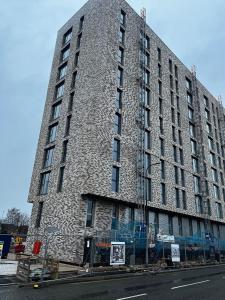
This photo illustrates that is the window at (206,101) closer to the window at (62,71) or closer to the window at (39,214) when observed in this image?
the window at (62,71)

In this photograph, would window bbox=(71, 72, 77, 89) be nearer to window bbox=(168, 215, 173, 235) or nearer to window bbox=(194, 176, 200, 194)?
window bbox=(168, 215, 173, 235)

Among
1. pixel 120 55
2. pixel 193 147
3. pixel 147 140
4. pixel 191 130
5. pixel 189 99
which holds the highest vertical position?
pixel 189 99

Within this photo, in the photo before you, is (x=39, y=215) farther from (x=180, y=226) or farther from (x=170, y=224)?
(x=180, y=226)

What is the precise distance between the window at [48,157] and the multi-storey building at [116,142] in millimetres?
165

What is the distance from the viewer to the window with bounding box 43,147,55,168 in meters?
33.2

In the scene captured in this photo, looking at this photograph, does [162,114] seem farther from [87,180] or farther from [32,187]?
[32,187]

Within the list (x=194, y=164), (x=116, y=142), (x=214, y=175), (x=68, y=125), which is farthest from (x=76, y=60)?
(x=214, y=175)

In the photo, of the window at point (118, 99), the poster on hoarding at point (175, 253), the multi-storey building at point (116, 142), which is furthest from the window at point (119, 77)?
the poster on hoarding at point (175, 253)

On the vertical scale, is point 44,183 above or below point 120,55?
below

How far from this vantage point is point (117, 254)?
18469 mm

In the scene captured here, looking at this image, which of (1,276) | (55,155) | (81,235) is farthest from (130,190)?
(1,276)

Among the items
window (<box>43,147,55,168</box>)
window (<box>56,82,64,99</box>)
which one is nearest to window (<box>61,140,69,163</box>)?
window (<box>43,147,55,168</box>)

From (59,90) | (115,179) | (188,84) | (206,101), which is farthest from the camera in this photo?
(206,101)

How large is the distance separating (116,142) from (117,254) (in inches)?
581
